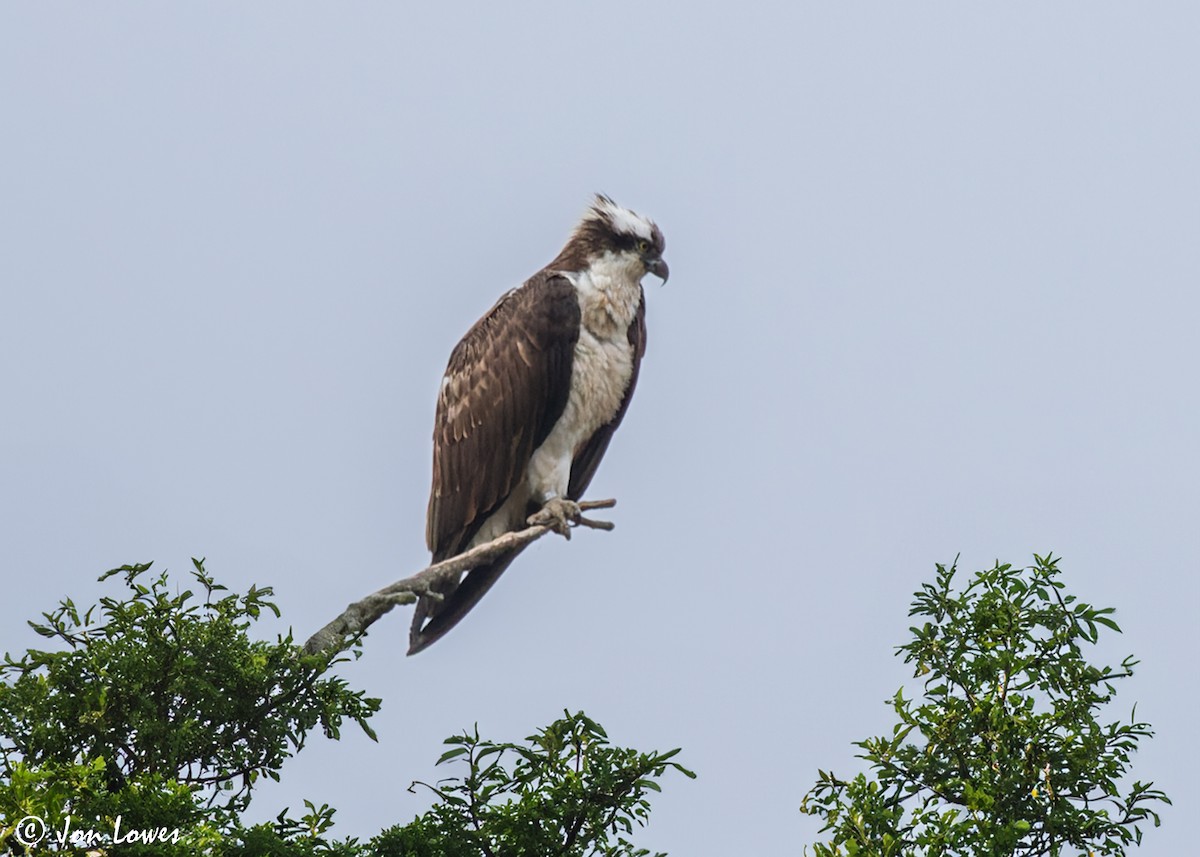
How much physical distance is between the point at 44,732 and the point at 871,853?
10.6ft

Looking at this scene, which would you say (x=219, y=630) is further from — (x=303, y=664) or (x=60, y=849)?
(x=60, y=849)

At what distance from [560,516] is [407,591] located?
63.6 inches

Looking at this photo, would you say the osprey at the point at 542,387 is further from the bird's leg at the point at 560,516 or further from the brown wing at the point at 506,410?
the bird's leg at the point at 560,516

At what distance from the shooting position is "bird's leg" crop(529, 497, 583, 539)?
8578mm

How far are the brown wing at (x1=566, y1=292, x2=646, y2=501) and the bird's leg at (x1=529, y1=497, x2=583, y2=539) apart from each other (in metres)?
1.03

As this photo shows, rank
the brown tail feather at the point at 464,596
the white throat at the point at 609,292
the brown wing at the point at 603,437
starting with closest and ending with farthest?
the brown tail feather at the point at 464,596 → the white throat at the point at 609,292 → the brown wing at the point at 603,437

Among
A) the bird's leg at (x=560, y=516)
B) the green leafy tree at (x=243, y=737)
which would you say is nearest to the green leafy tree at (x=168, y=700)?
the green leafy tree at (x=243, y=737)

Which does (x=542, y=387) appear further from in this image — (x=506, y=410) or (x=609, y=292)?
(x=609, y=292)

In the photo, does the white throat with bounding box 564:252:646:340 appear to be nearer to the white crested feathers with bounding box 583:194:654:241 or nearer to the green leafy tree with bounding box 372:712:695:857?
the white crested feathers with bounding box 583:194:654:241

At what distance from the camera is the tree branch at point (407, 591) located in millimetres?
6559

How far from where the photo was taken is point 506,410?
916 centimetres

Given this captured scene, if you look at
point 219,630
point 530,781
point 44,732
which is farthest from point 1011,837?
point 44,732

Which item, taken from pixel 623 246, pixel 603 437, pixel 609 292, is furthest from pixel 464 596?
pixel 623 246

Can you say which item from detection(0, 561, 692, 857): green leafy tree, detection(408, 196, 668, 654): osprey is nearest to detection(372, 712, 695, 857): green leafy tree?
detection(0, 561, 692, 857): green leafy tree
